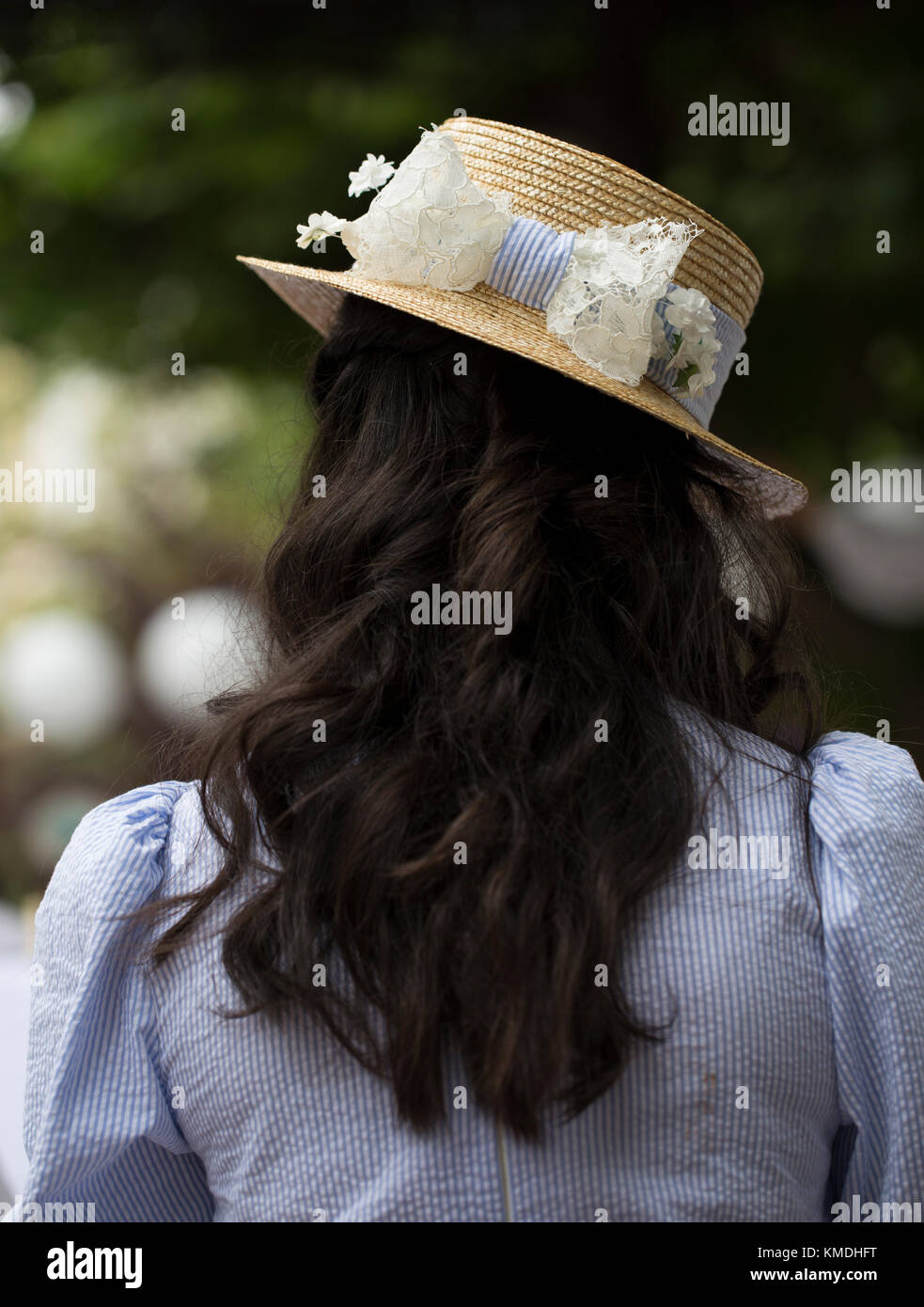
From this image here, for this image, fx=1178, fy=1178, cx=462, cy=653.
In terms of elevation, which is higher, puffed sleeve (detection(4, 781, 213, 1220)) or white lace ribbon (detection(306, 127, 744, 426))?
white lace ribbon (detection(306, 127, 744, 426))

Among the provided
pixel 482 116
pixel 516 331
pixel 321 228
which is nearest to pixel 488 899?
pixel 516 331

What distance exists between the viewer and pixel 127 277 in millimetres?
3650

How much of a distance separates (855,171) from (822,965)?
286cm

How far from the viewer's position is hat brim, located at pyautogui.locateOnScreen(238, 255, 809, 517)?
1049 millimetres

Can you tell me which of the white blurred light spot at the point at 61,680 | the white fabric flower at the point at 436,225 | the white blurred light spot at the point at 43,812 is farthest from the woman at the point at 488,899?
the white blurred light spot at the point at 43,812

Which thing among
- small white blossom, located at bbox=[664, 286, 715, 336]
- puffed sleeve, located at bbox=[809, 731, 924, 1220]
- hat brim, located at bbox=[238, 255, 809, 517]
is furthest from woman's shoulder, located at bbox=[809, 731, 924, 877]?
small white blossom, located at bbox=[664, 286, 715, 336]

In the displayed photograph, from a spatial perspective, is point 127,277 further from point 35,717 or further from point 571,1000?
point 571,1000

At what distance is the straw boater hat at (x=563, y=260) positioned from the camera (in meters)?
1.15

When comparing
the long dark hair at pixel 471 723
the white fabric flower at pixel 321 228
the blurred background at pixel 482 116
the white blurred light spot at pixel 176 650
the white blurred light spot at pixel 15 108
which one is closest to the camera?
the long dark hair at pixel 471 723

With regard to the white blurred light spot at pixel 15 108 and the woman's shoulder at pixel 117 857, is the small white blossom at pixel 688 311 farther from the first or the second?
the white blurred light spot at pixel 15 108

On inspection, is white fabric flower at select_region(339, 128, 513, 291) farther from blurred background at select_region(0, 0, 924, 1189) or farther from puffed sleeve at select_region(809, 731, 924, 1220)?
blurred background at select_region(0, 0, 924, 1189)

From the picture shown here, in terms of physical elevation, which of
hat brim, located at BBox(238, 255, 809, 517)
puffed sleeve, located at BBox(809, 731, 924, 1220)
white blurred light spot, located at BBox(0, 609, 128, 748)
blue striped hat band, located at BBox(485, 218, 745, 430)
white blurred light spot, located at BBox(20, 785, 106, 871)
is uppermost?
blue striped hat band, located at BBox(485, 218, 745, 430)

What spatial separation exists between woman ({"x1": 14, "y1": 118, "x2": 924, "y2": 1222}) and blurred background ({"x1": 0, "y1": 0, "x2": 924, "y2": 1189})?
6.98ft

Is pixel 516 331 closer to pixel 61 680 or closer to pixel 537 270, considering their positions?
pixel 537 270
